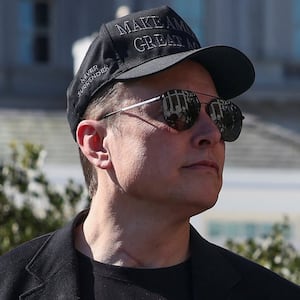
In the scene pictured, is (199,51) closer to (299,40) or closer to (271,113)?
(271,113)

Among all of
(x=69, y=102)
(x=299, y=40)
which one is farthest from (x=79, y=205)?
(x=299, y=40)

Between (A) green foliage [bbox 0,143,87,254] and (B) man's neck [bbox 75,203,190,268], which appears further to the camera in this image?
(A) green foliage [bbox 0,143,87,254]

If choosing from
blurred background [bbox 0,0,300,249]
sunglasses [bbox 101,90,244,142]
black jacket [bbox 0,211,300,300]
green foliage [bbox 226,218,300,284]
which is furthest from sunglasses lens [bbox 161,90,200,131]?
blurred background [bbox 0,0,300,249]

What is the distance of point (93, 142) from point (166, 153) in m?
0.24

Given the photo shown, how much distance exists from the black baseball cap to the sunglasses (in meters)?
0.07

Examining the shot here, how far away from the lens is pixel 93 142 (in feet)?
11.9

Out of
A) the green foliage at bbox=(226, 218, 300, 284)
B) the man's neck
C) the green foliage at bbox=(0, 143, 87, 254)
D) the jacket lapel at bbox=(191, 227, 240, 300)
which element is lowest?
the green foliage at bbox=(226, 218, 300, 284)

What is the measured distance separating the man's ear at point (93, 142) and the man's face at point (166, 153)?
0.10 feet

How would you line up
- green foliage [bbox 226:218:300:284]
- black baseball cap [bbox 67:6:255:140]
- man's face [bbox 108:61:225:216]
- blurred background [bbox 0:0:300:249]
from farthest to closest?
blurred background [bbox 0:0:300:249] < green foliage [bbox 226:218:300:284] < black baseball cap [bbox 67:6:255:140] < man's face [bbox 108:61:225:216]

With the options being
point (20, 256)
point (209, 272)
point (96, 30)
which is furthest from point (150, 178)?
point (96, 30)

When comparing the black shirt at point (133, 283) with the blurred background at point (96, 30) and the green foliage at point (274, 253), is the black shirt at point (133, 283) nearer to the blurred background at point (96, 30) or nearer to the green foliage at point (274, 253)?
the green foliage at point (274, 253)

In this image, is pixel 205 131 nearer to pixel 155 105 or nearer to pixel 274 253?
pixel 155 105

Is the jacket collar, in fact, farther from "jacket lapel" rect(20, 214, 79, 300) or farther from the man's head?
the man's head

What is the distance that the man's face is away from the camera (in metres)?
3.44
